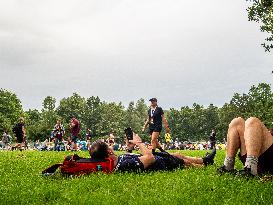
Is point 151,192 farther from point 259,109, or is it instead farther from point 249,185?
point 259,109

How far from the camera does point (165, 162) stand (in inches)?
299

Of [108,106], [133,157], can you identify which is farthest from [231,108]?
[133,157]

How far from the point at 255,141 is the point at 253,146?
0.25ft

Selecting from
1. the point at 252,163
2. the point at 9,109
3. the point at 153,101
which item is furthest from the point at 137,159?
the point at 9,109

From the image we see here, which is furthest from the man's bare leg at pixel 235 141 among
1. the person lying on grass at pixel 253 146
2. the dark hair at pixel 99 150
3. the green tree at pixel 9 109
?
the green tree at pixel 9 109

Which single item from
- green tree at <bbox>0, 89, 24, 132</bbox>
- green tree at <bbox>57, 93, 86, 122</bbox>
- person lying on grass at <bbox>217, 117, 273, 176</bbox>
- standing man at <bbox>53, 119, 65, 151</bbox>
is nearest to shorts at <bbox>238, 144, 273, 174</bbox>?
person lying on grass at <bbox>217, 117, 273, 176</bbox>

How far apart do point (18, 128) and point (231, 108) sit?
85.3 meters

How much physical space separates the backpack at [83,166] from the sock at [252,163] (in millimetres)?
2589

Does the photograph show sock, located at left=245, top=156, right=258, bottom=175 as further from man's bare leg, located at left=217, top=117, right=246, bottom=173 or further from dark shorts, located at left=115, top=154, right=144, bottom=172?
dark shorts, located at left=115, top=154, right=144, bottom=172

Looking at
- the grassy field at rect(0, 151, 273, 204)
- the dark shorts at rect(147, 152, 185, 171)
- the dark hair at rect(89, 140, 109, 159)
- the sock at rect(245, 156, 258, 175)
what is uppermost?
the dark hair at rect(89, 140, 109, 159)

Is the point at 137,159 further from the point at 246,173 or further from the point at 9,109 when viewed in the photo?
the point at 9,109

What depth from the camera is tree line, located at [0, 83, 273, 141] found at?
317ft

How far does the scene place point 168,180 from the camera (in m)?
5.95

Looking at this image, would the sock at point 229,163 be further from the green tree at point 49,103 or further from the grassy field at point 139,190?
the green tree at point 49,103
